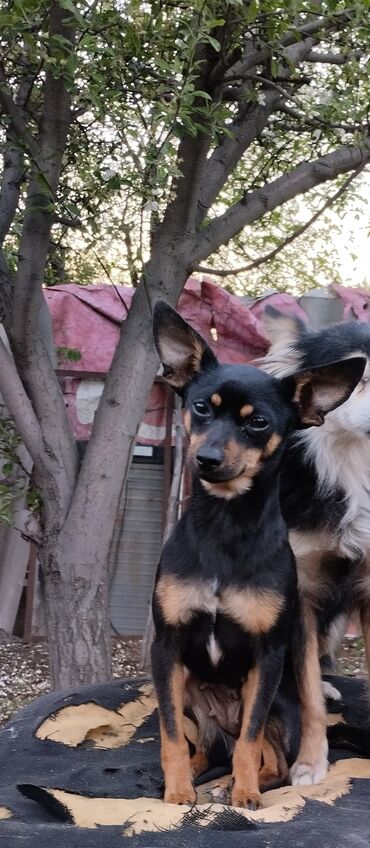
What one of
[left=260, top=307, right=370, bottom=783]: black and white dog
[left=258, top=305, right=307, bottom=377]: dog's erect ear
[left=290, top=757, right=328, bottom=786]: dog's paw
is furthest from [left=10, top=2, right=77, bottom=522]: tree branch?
[left=290, top=757, right=328, bottom=786]: dog's paw

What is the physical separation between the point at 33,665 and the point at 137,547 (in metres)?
1.25

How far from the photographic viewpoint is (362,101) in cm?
461

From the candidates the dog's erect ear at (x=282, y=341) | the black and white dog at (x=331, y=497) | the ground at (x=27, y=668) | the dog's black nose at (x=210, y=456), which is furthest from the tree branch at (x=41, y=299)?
the ground at (x=27, y=668)

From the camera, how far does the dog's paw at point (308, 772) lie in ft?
9.88

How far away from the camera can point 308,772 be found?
3.05 metres

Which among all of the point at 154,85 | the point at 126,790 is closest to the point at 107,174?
the point at 154,85

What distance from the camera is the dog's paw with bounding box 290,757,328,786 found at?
3012mm

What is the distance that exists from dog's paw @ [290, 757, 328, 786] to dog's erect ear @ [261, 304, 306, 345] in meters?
1.53

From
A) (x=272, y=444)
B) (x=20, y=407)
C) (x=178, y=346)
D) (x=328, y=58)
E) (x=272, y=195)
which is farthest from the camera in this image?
(x=272, y=195)

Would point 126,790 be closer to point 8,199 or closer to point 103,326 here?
point 8,199

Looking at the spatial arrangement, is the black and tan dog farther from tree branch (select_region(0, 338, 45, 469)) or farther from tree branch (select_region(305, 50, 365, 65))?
tree branch (select_region(305, 50, 365, 65))

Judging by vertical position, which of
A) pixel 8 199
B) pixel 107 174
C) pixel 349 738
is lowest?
pixel 349 738

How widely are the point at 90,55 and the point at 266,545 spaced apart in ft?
6.98

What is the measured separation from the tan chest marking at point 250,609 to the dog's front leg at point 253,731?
0.35 feet
